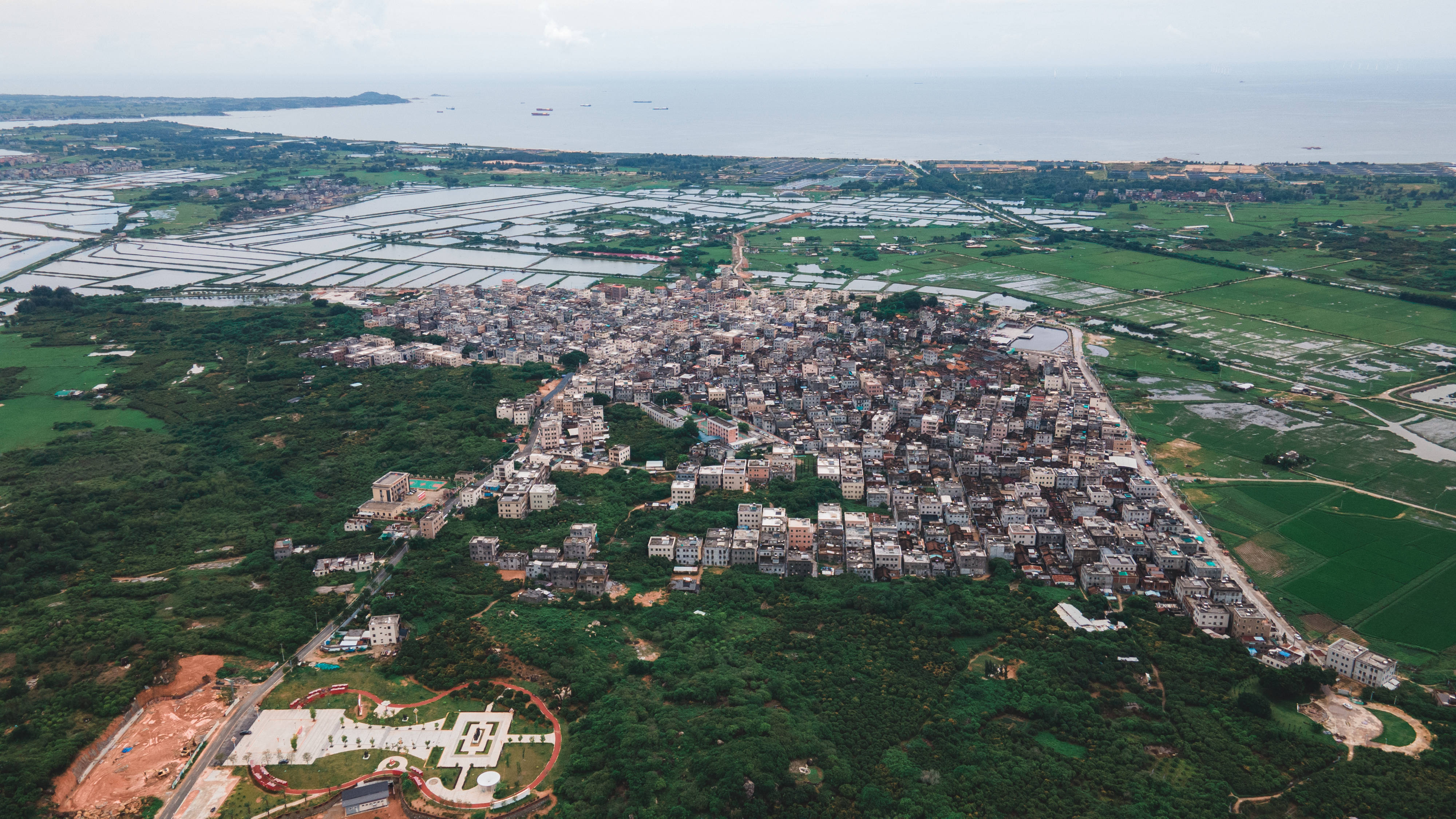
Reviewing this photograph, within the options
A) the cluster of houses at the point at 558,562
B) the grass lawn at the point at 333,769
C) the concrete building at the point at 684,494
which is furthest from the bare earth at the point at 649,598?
the grass lawn at the point at 333,769

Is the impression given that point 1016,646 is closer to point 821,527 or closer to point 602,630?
point 821,527

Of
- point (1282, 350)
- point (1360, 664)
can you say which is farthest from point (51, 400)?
point (1282, 350)

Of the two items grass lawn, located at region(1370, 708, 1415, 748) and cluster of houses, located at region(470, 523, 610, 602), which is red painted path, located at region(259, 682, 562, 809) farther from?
grass lawn, located at region(1370, 708, 1415, 748)

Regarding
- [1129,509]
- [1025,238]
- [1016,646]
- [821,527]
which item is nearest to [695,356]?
[821,527]

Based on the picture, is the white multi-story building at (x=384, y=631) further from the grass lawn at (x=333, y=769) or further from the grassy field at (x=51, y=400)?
the grassy field at (x=51, y=400)

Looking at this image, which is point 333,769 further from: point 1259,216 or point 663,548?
point 1259,216

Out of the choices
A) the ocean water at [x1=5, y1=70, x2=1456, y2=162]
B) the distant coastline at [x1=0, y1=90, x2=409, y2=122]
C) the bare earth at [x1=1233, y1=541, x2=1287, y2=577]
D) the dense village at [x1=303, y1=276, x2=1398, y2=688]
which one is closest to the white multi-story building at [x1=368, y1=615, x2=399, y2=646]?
the dense village at [x1=303, y1=276, x2=1398, y2=688]
